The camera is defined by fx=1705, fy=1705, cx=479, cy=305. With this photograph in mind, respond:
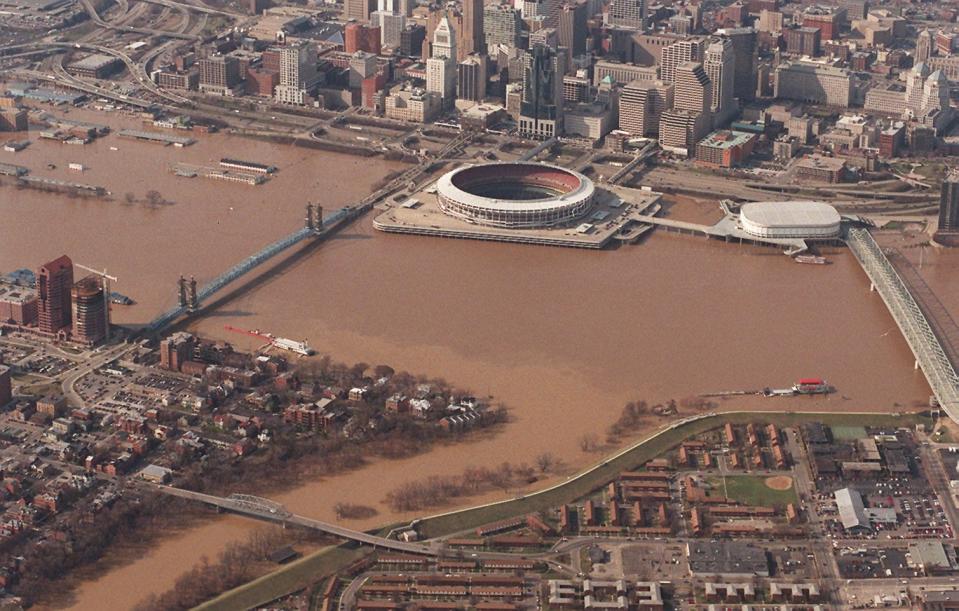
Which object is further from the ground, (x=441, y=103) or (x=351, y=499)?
(x=441, y=103)

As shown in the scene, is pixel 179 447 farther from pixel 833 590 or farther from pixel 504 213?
pixel 504 213

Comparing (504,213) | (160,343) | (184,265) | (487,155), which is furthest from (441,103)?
(160,343)

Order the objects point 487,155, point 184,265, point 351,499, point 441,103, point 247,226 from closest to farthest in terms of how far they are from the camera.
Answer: point 351,499, point 184,265, point 247,226, point 487,155, point 441,103

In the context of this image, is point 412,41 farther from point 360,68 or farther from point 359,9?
point 359,9

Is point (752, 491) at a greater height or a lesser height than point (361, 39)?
lesser

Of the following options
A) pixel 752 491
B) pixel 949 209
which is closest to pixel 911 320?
pixel 949 209

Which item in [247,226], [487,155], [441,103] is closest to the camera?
[247,226]

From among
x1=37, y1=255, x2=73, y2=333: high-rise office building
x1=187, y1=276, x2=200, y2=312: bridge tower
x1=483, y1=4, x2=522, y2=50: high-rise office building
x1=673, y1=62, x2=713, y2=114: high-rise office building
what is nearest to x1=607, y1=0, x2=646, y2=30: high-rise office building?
x1=483, y1=4, x2=522, y2=50: high-rise office building

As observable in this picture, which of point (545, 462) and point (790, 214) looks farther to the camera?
point (790, 214)
